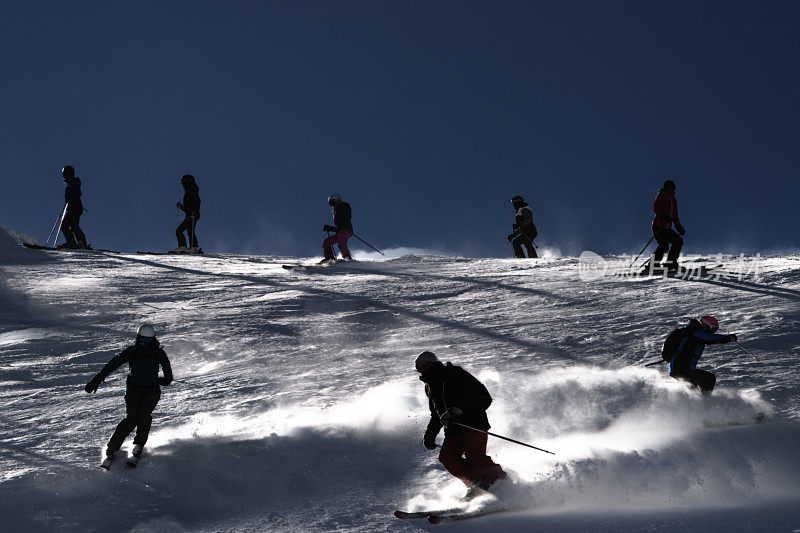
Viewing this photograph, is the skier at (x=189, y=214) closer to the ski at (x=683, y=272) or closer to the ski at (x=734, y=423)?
the ski at (x=683, y=272)

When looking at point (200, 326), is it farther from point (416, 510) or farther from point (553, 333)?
point (416, 510)

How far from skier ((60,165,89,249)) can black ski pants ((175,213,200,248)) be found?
2689 mm

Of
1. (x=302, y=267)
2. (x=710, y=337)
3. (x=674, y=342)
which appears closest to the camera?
(x=710, y=337)

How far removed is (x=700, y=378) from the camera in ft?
30.7

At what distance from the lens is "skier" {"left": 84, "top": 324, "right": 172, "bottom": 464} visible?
838cm

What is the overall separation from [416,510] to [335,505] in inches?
28.4

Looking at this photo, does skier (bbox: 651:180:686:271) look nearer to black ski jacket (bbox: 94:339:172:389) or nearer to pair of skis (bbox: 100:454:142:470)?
black ski jacket (bbox: 94:339:172:389)

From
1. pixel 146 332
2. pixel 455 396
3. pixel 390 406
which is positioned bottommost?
pixel 390 406

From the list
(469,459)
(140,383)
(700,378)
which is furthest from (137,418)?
(700,378)

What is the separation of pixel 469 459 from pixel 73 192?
18378 millimetres

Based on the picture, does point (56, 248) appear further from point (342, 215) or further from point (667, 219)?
point (667, 219)

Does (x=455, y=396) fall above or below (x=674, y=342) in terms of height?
below

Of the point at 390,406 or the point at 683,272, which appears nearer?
the point at 390,406

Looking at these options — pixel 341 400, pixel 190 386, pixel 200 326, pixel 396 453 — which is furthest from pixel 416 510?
pixel 200 326
